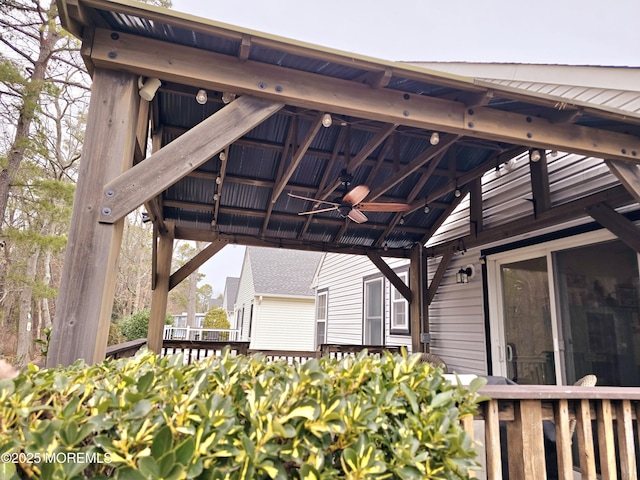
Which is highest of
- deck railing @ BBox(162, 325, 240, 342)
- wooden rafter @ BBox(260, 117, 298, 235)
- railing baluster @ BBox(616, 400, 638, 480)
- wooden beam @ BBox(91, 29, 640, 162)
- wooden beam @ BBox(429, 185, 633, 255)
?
wooden rafter @ BBox(260, 117, 298, 235)

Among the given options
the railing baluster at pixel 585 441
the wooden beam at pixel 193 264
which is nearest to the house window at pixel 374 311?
the wooden beam at pixel 193 264

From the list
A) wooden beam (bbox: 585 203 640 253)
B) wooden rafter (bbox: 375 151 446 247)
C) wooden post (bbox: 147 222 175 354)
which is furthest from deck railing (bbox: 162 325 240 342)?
wooden beam (bbox: 585 203 640 253)

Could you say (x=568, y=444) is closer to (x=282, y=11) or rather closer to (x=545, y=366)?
(x=545, y=366)

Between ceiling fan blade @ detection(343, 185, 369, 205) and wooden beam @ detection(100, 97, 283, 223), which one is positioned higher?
ceiling fan blade @ detection(343, 185, 369, 205)

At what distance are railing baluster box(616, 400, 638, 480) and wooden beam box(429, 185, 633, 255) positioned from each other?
2.39m

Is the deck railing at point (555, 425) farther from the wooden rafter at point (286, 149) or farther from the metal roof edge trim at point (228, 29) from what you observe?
the wooden rafter at point (286, 149)

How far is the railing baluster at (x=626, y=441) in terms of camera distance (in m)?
1.95

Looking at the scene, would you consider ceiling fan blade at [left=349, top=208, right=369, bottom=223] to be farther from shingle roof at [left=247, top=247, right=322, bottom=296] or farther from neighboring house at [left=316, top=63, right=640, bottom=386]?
shingle roof at [left=247, top=247, right=322, bottom=296]

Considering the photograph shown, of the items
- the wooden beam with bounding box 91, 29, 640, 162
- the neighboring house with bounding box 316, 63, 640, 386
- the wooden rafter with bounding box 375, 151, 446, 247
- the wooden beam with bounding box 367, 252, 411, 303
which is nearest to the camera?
the wooden beam with bounding box 91, 29, 640, 162

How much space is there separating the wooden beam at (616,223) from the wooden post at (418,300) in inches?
127

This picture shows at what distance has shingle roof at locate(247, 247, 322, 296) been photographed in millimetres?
15000

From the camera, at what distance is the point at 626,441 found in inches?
77.7

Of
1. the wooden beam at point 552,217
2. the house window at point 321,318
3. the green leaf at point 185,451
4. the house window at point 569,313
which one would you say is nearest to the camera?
the green leaf at point 185,451

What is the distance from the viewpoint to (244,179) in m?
5.04
